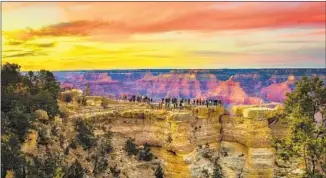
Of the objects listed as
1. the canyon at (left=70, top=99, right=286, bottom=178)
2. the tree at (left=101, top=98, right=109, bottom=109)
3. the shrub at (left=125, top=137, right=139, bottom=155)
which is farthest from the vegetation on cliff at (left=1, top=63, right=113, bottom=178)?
the tree at (left=101, top=98, right=109, bottom=109)

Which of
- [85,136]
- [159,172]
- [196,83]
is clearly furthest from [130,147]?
[196,83]

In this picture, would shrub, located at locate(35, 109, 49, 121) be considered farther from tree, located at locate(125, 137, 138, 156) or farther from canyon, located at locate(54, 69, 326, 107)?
canyon, located at locate(54, 69, 326, 107)

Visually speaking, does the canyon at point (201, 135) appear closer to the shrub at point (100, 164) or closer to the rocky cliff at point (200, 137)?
the rocky cliff at point (200, 137)

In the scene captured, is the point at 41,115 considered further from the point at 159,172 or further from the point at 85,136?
the point at 159,172

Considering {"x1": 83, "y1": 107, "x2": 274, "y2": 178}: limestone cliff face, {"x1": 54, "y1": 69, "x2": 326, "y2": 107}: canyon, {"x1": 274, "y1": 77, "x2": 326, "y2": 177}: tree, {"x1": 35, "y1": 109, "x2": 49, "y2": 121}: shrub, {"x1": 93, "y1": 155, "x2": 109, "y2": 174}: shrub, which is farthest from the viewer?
{"x1": 54, "y1": 69, "x2": 326, "y2": 107}: canyon

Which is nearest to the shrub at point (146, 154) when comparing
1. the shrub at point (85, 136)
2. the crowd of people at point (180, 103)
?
the shrub at point (85, 136)

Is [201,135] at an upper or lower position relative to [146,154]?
upper
